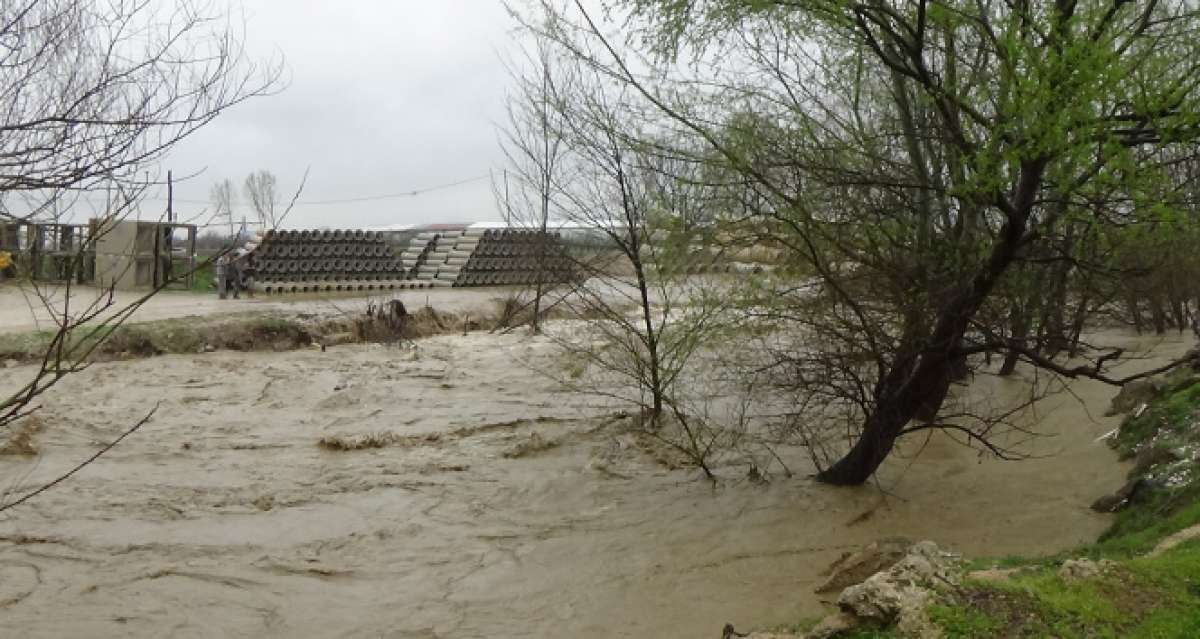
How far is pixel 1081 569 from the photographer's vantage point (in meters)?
4.02

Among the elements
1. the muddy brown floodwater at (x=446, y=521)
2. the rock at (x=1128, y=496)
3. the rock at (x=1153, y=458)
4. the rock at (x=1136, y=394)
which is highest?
the rock at (x=1136, y=394)

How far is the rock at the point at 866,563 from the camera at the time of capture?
20.0 feet

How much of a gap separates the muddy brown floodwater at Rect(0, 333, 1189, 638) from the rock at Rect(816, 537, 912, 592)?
244mm

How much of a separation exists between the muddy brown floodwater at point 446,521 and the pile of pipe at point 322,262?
41.2ft

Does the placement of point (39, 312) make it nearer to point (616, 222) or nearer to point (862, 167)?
point (616, 222)

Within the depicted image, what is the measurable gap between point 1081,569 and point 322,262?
81.4 feet

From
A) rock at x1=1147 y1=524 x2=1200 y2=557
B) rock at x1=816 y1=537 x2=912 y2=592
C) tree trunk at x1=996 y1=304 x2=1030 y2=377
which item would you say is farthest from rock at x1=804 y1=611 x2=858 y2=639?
tree trunk at x1=996 y1=304 x2=1030 y2=377

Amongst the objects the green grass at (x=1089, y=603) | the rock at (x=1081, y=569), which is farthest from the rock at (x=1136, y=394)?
the rock at (x=1081, y=569)

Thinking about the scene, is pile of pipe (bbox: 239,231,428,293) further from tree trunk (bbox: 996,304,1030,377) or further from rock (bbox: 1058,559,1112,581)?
rock (bbox: 1058,559,1112,581)

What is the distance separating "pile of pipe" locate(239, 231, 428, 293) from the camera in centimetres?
2555

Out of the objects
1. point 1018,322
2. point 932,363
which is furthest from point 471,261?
point 932,363

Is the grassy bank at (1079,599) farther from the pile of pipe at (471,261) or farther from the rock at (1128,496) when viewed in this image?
the pile of pipe at (471,261)

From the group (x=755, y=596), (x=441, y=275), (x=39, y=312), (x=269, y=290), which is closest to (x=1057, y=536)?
(x=755, y=596)

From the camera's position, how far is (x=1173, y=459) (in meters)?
7.85
